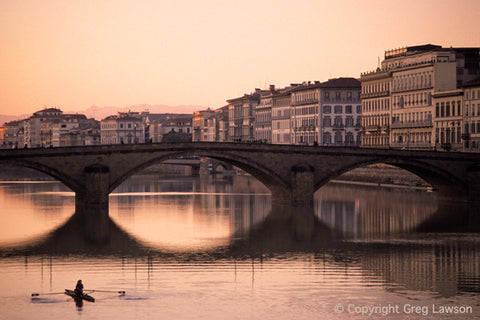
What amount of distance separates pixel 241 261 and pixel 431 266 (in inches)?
363

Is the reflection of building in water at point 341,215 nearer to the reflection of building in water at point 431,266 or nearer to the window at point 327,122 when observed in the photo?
the reflection of building in water at point 431,266

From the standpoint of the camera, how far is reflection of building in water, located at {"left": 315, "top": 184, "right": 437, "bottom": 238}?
7038 centimetres

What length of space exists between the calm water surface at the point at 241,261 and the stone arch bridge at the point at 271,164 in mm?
2185

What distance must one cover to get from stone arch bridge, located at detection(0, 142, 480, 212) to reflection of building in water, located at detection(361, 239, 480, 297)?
24.9m

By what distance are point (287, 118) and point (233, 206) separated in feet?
246

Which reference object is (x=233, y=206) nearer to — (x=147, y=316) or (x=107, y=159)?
(x=107, y=159)

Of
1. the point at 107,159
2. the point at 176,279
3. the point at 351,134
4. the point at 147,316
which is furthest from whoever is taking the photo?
the point at 351,134

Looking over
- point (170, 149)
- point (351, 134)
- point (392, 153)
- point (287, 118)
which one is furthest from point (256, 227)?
point (287, 118)

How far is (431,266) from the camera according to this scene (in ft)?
171

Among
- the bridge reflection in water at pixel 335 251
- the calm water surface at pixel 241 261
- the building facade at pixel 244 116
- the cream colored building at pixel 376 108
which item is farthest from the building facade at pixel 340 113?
the bridge reflection in water at pixel 335 251

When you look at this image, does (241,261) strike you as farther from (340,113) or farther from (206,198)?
(340,113)

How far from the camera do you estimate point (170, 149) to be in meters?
83.1

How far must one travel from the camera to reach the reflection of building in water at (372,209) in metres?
70.4

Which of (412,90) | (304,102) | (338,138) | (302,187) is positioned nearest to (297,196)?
(302,187)
